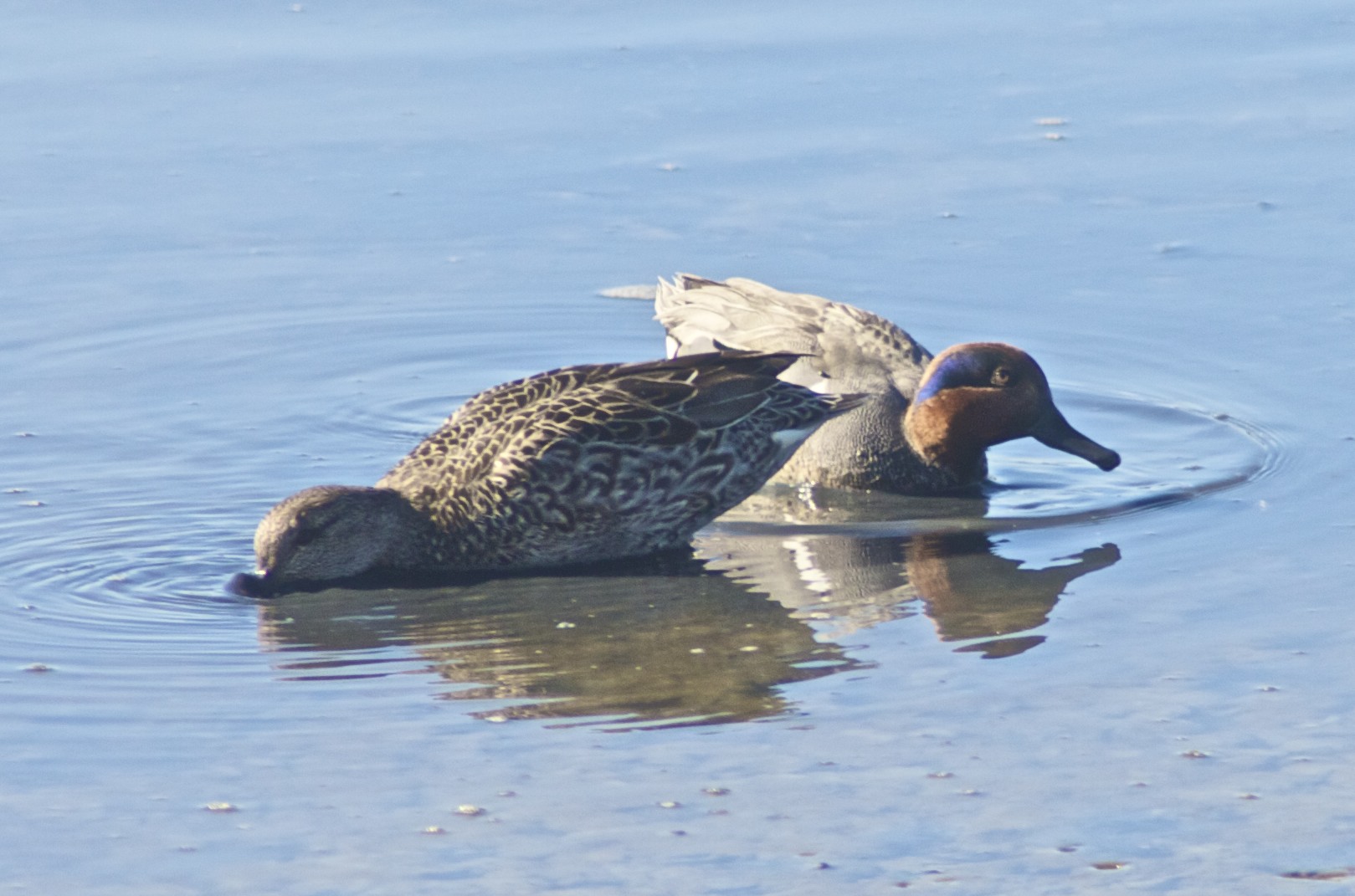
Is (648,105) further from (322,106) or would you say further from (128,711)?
(128,711)

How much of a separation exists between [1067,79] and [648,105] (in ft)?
7.92

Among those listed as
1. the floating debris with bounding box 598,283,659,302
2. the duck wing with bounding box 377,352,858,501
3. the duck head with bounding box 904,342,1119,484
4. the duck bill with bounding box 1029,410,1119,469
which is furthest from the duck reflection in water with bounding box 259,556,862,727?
the floating debris with bounding box 598,283,659,302

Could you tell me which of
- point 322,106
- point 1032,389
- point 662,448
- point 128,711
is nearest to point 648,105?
point 322,106

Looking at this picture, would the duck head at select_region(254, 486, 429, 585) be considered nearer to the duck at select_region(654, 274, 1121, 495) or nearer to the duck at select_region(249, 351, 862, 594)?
the duck at select_region(249, 351, 862, 594)

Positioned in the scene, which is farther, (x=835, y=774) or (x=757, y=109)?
(x=757, y=109)

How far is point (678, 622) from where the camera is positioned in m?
6.80

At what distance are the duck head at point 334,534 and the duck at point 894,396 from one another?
179 centimetres

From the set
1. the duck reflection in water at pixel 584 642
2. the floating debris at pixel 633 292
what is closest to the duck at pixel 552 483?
the duck reflection in water at pixel 584 642

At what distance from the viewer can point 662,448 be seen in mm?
7469

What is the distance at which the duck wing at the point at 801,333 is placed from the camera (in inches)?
357

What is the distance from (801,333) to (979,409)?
0.95m

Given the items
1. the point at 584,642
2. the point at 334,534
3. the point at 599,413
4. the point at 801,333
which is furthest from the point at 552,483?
the point at 801,333

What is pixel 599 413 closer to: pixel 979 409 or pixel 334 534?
pixel 334 534

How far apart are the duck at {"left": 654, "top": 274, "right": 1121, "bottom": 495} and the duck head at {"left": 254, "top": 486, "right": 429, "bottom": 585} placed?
1788 millimetres
